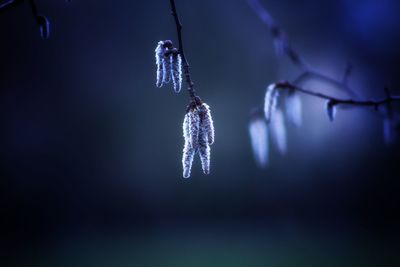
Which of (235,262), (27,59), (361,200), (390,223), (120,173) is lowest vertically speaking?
(235,262)

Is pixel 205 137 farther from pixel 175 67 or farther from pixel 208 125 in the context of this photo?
pixel 175 67

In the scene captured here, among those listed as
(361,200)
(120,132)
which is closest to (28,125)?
(120,132)

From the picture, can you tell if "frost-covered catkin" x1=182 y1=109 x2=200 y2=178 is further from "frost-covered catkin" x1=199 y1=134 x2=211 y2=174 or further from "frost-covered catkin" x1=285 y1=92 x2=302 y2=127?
"frost-covered catkin" x1=285 y1=92 x2=302 y2=127

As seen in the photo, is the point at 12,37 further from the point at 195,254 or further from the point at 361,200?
the point at 361,200

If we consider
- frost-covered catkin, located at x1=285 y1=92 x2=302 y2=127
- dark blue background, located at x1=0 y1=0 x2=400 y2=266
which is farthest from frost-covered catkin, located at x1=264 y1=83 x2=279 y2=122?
dark blue background, located at x1=0 y1=0 x2=400 y2=266

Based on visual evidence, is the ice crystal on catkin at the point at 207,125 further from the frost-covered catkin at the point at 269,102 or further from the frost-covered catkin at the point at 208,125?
the frost-covered catkin at the point at 269,102

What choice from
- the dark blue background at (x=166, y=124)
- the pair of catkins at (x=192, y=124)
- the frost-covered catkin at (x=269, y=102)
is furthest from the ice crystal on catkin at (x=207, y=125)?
the dark blue background at (x=166, y=124)

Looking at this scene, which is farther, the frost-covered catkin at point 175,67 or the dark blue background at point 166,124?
the dark blue background at point 166,124

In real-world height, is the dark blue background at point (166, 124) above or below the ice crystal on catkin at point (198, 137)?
above
